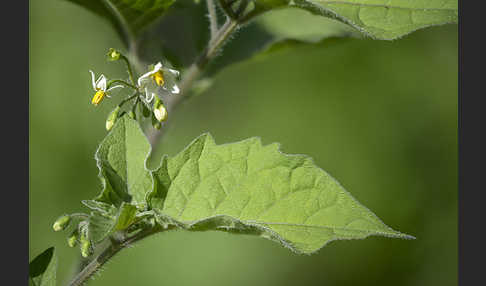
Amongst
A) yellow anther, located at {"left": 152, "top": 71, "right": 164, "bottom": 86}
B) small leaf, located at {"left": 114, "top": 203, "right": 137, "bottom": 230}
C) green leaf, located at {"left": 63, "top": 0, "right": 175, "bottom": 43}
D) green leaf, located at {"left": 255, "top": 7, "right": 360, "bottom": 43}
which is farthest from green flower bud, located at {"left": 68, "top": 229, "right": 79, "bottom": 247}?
green leaf, located at {"left": 255, "top": 7, "right": 360, "bottom": 43}

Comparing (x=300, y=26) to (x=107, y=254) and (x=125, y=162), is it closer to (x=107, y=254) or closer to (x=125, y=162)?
(x=125, y=162)

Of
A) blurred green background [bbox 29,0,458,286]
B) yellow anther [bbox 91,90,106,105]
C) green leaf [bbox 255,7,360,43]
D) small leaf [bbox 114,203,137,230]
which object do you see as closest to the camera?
small leaf [bbox 114,203,137,230]

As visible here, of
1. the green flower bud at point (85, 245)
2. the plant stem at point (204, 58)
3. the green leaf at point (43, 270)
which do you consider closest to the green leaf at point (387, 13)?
the plant stem at point (204, 58)

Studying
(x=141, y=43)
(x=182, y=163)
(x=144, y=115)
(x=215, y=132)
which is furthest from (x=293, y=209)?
(x=215, y=132)

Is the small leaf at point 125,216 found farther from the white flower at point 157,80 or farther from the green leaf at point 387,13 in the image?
the green leaf at point 387,13

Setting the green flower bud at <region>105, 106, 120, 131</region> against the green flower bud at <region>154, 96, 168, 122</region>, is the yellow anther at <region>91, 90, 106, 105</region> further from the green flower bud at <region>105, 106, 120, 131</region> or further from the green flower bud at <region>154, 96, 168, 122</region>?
the green flower bud at <region>154, 96, 168, 122</region>
